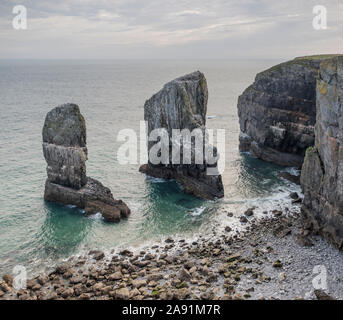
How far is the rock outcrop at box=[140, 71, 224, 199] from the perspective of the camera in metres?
49.8

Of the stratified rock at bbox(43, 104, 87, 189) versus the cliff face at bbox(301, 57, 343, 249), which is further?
the stratified rock at bbox(43, 104, 87, 189)

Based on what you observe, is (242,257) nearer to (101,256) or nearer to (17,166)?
(101,256)

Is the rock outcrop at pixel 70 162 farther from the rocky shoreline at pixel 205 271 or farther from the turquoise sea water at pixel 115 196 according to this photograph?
the rocky shoreline at pixel 205 271

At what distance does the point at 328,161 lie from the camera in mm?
35219

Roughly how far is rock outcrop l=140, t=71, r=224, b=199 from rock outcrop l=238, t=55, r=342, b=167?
50.6ft

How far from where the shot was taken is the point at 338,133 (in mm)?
33531

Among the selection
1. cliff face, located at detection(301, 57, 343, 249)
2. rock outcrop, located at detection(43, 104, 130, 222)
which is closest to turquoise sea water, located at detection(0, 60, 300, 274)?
rock outcrop, located at detection(43, 104, 130, 222)

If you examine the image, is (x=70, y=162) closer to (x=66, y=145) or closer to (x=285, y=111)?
(x=66, y=145)

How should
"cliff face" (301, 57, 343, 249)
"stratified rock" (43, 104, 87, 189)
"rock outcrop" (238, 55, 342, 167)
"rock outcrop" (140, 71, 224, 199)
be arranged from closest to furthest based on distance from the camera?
1. "cliff face" (301, 57, 343, 249)
2. "stratified rock" (43, 104, 87, 189)
3. "rock outcrop" (140, 71, 224, 199)
4. "rock outcrop" (238, 55, 342, 167)

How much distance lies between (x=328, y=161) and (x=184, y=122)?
2292 centimetres

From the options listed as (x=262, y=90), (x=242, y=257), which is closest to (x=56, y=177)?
(x=242, y=257)

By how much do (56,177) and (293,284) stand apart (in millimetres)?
31454

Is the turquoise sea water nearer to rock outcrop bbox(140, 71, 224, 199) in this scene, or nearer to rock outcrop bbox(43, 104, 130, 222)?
rock outcrop bbox(140, 71, 224, 199)

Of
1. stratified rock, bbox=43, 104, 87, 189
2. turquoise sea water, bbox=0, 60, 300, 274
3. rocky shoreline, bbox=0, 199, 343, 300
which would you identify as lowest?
rocky shoreline, bbox=0, 199, 343, 300
